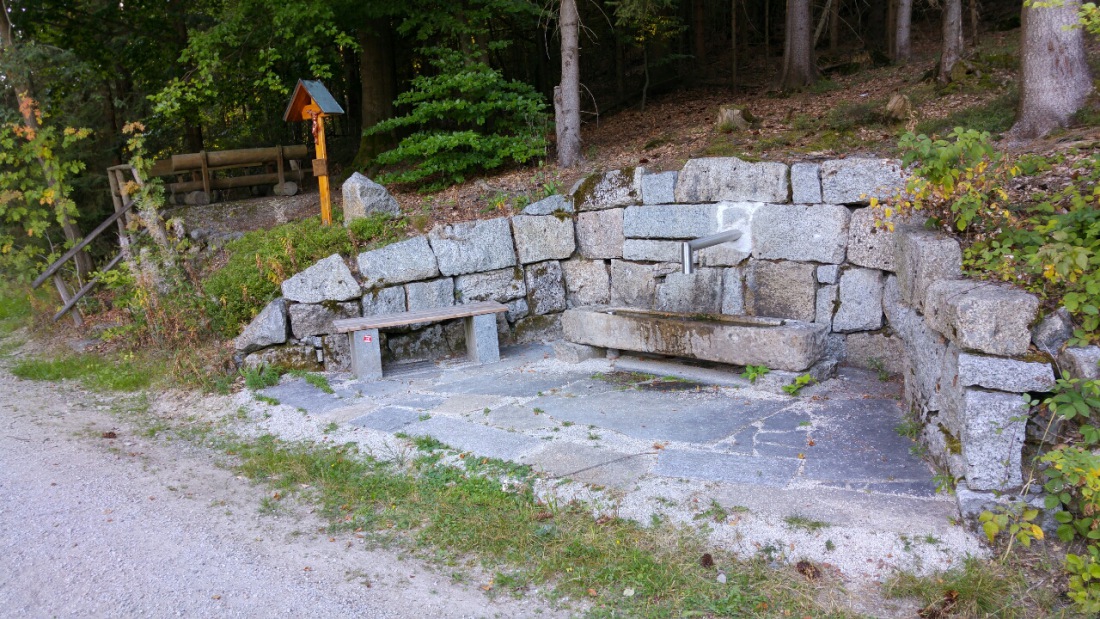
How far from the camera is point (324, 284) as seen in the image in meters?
6.94

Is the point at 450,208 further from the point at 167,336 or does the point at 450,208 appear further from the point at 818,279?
the point at 818,279

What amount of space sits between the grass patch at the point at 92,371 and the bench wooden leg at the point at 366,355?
1958 mm

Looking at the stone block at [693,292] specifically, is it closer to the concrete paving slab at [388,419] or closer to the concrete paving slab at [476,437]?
the concrete paving slab at [476,437]

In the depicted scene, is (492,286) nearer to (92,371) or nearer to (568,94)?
(568,94)

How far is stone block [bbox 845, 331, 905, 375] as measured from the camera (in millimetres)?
5797

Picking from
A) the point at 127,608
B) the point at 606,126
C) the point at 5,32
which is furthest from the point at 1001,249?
the point at 5,32

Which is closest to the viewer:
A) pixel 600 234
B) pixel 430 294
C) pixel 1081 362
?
pixel 1081 362

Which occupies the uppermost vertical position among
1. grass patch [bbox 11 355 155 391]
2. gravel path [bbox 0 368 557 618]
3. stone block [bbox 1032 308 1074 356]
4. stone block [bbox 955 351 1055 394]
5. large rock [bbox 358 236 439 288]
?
large rock [bbox 358 236 439 288]

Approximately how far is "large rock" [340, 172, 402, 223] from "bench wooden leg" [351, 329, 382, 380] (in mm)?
1624

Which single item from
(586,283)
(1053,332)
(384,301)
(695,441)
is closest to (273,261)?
(384,301)

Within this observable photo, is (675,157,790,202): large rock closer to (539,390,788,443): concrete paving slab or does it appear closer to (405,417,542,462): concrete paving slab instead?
(539,390,788,443): concrete paving slab

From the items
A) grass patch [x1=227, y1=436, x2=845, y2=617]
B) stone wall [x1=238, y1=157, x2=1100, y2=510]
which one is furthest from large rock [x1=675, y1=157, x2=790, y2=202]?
grass patch [x1=227, y1=436, x2=845, y2=617]

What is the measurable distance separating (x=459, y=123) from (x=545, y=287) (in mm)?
2696

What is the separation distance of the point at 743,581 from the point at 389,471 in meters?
2.25
